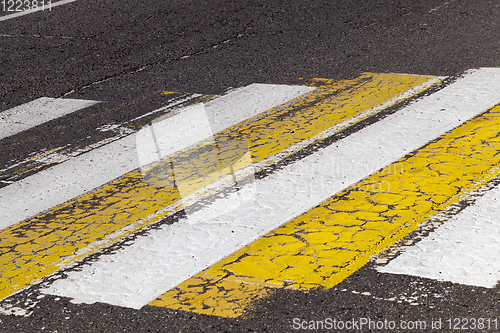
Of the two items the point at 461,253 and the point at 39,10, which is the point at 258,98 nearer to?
the point at 461,253

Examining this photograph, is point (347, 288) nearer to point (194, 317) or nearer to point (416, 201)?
point (194, 317)

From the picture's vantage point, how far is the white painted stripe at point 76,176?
341 cm

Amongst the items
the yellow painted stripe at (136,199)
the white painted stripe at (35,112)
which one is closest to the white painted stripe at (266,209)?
the yellow painted stripe at (136,199)

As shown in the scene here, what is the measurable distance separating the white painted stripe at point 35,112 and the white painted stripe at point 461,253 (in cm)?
315

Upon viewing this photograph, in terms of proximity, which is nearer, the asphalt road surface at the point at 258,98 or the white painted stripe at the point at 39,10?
the asphalt road surface at the point at 258,98

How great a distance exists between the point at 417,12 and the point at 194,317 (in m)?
5.41

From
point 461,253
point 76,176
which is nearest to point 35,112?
point 76,176

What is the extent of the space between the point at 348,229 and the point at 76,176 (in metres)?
1.76

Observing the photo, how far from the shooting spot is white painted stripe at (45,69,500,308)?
2.58m

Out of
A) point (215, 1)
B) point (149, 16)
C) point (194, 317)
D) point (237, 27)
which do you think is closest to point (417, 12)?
point (237, 27)

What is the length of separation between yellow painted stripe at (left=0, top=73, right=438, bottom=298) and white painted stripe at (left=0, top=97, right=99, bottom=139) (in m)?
1.42

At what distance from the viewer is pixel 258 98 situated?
480 centimetres

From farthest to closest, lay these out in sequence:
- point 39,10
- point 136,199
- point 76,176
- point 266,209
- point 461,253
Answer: point 39,10, point 76,176, point 136,199, point 266,209, point 461,253

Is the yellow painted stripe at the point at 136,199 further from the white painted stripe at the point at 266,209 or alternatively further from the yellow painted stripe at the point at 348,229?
the yellow painted stripe at the point at 348,229
